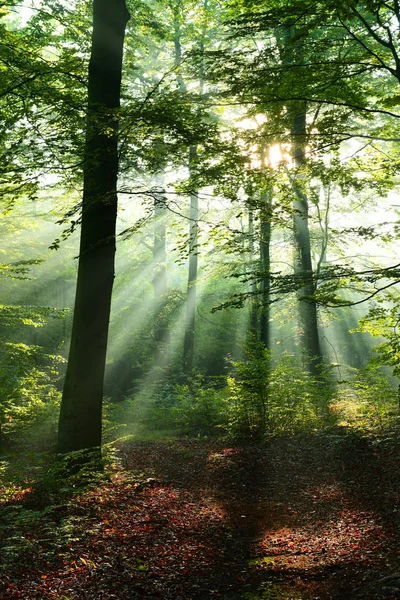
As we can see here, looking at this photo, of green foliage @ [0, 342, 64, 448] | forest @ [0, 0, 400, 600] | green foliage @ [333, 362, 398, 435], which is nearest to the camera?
forest @ [0, 0, 400, 600]

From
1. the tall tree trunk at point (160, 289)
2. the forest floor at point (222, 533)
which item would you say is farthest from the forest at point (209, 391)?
the tall tree trunk at point (160, 289)

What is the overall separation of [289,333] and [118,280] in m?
11.9

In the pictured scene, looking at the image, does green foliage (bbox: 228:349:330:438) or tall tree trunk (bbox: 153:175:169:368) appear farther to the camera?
tall tree trunk (bbox: 153:175:169:368)

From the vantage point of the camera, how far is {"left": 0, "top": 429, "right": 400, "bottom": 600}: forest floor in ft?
12.3

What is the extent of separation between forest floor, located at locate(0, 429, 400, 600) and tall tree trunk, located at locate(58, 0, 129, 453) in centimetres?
116

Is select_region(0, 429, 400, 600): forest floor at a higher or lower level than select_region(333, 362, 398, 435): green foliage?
lower

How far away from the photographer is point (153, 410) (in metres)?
16.1

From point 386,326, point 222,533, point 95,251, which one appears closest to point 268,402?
point 386,326

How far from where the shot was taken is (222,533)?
5410mm

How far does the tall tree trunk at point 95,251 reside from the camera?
23.1ft

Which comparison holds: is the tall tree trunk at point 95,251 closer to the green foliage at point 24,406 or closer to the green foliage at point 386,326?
the green foliage at point 24,406

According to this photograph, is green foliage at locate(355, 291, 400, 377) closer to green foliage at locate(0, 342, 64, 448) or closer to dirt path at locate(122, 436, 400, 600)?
dirt path at locate(122, 436, 400, 600)

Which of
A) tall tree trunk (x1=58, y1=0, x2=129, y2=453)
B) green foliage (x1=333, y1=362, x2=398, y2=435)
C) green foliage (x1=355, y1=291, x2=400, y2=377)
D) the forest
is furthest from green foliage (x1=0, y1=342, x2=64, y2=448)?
green foliage (x1=355, y1=291, x2=400, y2=377)

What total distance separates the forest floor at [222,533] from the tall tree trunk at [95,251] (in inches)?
45.6
